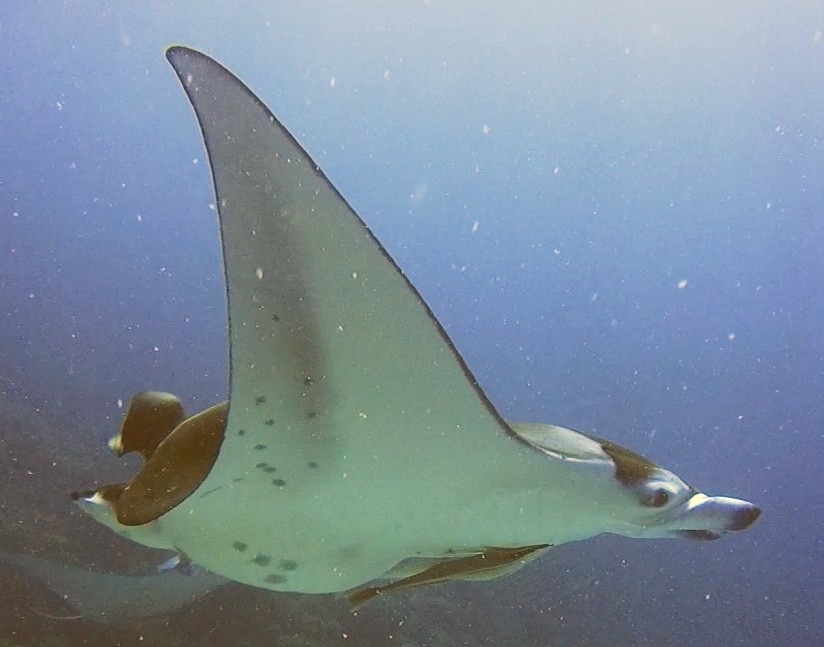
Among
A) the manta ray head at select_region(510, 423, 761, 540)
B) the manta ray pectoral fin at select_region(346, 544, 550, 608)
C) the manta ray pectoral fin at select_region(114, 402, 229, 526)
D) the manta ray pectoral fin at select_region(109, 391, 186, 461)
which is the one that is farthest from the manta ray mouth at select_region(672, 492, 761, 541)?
the manta ray pectoral fin at select_region(109, 391, 186, 461)

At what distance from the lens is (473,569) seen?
1.55m

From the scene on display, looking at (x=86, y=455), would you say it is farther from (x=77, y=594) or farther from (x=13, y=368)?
(x=13, y=368)

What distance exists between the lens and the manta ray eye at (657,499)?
1415mm

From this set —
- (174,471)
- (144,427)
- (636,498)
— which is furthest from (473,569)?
(144,427)

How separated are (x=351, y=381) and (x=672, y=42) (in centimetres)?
1167

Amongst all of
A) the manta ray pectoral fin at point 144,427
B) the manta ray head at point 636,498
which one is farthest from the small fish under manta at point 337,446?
the manta ray pectoral fin at point 144,427

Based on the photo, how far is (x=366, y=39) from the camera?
481 inches

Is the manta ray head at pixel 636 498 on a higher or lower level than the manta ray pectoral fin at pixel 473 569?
higher

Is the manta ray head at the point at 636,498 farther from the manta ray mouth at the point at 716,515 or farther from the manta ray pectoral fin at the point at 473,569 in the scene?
the manta ray pectoral fin at the point at 473,569

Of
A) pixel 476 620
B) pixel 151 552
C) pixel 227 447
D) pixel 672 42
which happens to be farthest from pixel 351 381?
pixel 672 42

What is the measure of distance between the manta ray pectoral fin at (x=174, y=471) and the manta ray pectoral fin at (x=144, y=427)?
24 centimetres

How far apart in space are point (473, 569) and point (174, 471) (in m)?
0.80

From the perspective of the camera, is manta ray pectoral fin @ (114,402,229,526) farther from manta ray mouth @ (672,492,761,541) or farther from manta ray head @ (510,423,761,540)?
manta ray mouth @ (672,492,761,541)

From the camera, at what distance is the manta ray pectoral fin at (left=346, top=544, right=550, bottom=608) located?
154 cm
